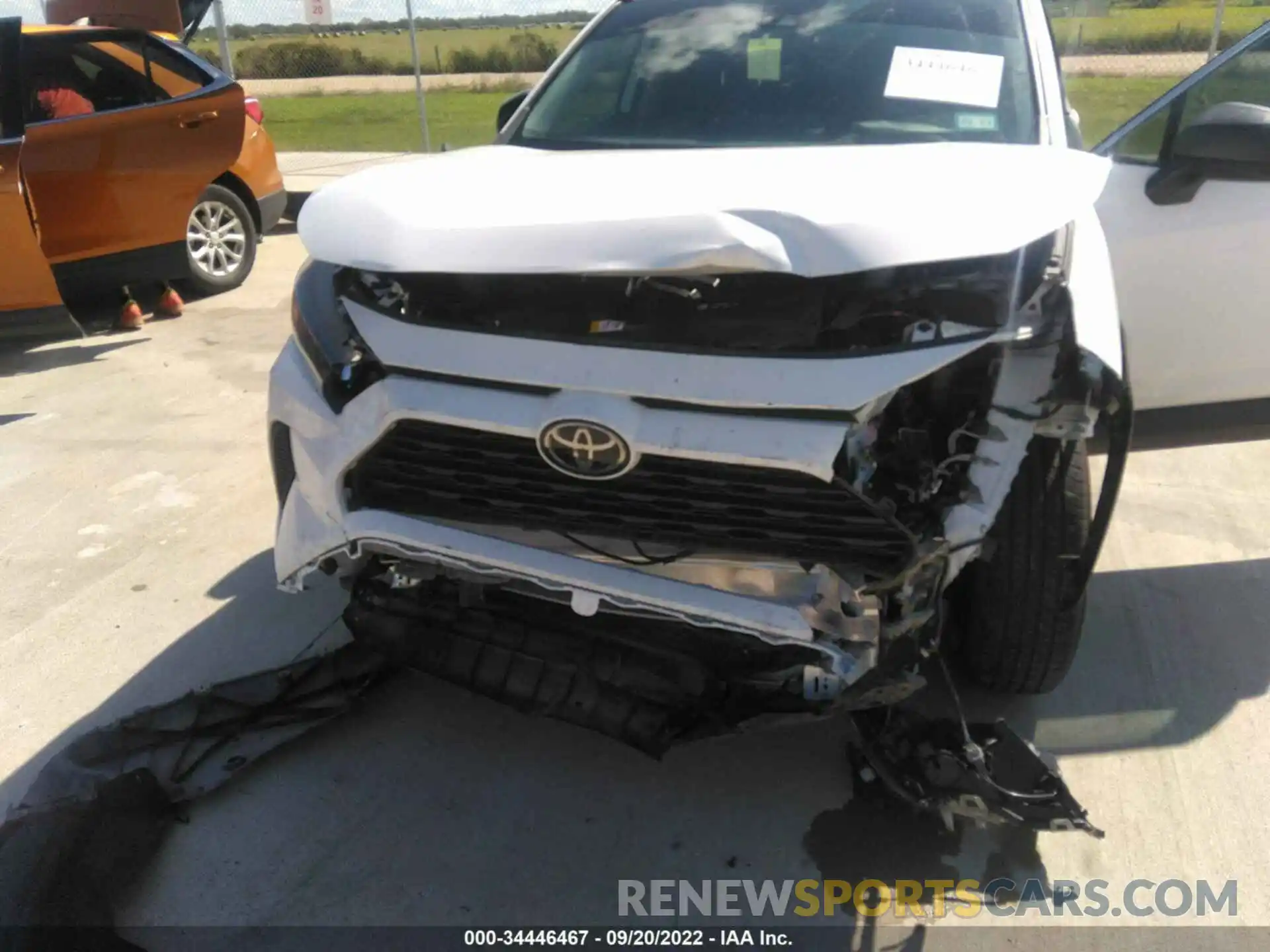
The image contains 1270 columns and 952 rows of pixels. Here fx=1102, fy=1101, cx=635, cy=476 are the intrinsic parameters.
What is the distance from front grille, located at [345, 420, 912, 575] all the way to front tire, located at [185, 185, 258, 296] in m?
5.12

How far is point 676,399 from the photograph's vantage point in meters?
2.06

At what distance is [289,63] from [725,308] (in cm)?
2044

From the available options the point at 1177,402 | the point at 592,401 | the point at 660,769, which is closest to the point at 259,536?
the point at 660,769

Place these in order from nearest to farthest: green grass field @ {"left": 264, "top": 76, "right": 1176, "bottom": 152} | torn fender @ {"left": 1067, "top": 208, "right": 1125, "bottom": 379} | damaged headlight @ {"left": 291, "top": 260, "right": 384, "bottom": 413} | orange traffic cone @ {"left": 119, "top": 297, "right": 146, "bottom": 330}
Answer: torn fender @ {"left": 1067, "top": 208, "right": 1125, "bottom": 379}
damaged headlight @ {"left": 291, "top": 260, "right": 384, "bottom": 413}
orange traffic cone @ {"left": 119, "top": 297, "right": 146, "bottom": 330}
green grass field @ {"left": 264, "top": 76, "right": 1176, "bottom": 152}

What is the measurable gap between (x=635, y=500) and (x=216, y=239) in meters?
5.91

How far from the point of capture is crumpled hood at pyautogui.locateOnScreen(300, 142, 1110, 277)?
2018 millimetres

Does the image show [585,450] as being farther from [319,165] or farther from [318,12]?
[318,12]

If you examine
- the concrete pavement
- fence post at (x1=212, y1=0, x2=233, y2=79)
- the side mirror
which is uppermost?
the side mirror

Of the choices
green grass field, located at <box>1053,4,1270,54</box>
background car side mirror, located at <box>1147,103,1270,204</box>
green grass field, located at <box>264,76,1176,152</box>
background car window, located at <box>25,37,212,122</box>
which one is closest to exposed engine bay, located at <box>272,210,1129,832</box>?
background car side mirror, located at <box>1147,103,1270,204</box>

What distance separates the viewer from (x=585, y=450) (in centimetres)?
213

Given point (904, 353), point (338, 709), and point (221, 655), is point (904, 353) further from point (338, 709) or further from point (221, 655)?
point (221, 655)

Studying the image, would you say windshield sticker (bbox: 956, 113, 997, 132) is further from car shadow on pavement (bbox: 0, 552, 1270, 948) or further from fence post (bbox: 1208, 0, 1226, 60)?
fence post (bbox: 1208, 0, 1226, 60)

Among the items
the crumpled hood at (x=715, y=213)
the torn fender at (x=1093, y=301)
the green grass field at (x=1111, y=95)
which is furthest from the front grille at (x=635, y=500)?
the green grass field at (x=1111, y=95)

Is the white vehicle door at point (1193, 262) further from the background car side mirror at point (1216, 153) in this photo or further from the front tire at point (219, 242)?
the front tire at point (219, 242)
